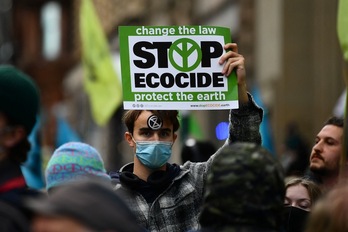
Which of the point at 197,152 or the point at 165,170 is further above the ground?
the point at 165,170

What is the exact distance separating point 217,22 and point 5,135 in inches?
869

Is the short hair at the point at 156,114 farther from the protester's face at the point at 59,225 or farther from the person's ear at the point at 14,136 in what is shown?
the protester's face at the point at 59,225

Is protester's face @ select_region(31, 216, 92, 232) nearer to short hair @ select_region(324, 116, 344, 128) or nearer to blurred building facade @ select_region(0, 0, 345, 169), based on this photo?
short hair @ select_region(324, 116, 344, 128)

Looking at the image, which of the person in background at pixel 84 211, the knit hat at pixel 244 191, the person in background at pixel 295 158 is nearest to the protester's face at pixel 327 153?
the knit hat at pixel 244 191

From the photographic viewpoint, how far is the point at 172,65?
20.3ft

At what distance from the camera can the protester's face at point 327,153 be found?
652 centimetres

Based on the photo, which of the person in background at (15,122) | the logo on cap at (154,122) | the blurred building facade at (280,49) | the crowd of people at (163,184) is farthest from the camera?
the blurred building facade at (280,49)

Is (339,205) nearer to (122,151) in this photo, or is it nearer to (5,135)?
(5,135)

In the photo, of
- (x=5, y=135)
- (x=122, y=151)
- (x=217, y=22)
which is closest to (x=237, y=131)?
(x=5, y=135)

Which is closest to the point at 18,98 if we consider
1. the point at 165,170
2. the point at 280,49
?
the point at 165,170

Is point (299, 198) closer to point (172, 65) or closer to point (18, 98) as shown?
point (172, 65)

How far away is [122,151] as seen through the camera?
121 feet

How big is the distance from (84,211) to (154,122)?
2.49 meters

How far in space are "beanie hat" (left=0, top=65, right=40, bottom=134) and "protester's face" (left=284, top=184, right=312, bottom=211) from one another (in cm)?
170
